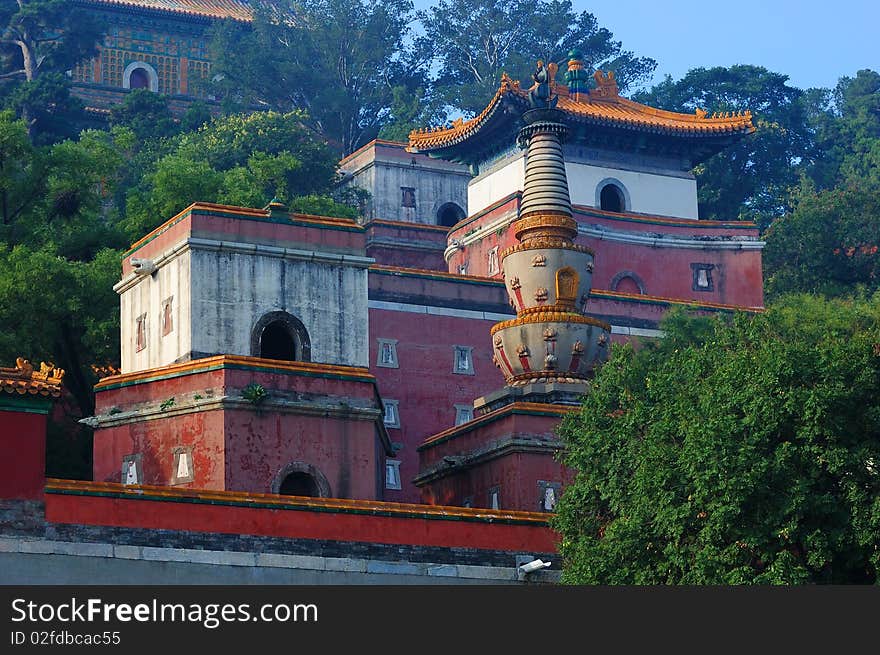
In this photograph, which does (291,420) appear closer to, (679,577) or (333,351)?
(333,351)

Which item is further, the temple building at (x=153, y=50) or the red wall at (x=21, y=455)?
the temple building at (x=153, y=50)

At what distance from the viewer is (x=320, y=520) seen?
33.4 metres

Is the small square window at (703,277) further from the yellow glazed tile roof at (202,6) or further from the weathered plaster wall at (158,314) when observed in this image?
the yellow glazed tile roof at (202,6)

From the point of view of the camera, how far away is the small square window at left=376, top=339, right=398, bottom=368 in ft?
154

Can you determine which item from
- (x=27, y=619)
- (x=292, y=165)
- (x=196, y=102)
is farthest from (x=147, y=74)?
(x=27, y=619)

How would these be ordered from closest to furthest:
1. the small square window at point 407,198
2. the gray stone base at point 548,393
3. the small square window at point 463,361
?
the gray stone base at point 548,393, the small square window at point 463,361, the small square window at point 407,198

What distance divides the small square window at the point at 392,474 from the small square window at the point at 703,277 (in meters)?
14.1

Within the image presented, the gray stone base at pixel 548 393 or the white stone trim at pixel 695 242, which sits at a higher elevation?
the white stone trim at pixel 695 242

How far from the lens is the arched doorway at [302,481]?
122 feet

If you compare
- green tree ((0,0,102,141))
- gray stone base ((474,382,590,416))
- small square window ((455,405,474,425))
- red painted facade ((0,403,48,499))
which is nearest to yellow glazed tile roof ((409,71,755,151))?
small square window ((455,405,474,425))

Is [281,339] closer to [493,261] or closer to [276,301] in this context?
[276,301]

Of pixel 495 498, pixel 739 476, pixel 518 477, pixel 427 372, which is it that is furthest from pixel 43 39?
pixel 739 476

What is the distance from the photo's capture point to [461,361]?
157 ft

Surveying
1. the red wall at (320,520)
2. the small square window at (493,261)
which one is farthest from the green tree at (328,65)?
the red wall at (320,520)
